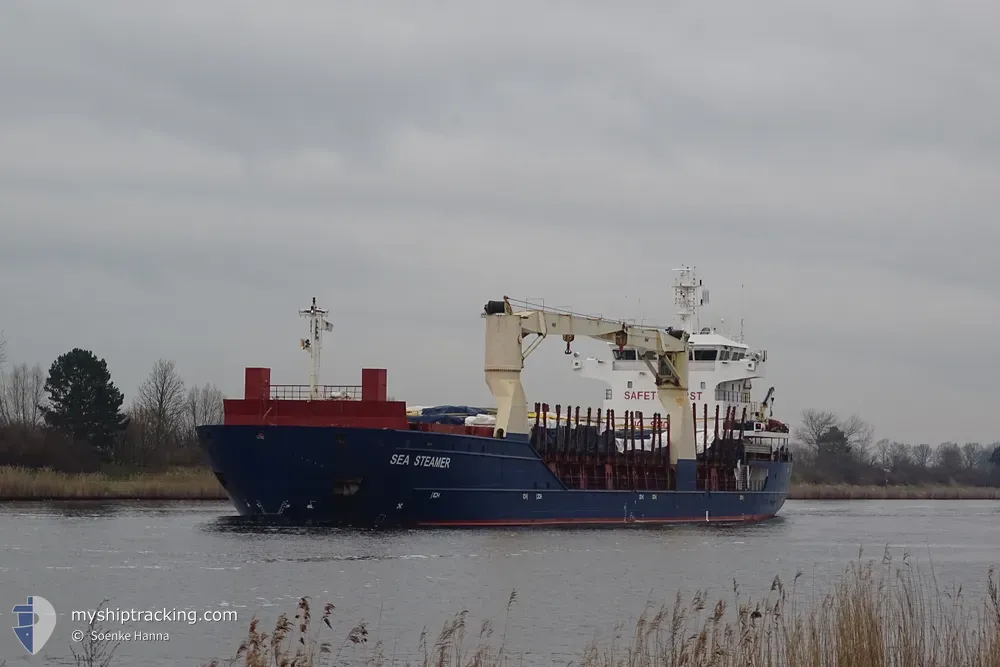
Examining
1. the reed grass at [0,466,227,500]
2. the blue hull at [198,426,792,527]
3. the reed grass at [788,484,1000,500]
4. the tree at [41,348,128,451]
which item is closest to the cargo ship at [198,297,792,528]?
the blue hull at [198,426,792,527]

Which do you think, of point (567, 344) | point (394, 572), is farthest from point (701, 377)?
point (394, 572)

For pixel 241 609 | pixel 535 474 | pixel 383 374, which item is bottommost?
pixel 241 609

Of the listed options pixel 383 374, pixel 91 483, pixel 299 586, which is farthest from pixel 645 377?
pixel 299 586

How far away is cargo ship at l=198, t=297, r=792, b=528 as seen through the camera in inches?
1272

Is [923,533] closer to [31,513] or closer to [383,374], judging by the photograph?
[383,374]

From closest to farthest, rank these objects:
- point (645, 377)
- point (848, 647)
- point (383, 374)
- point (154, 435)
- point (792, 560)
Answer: point (848, 647) < point (792, 560) < point (383, 374) < point (645, 377) < point (154, 435)

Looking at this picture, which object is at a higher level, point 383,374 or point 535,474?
point 383,374

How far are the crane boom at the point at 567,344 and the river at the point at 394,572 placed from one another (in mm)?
3572

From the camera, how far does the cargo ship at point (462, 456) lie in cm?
3231

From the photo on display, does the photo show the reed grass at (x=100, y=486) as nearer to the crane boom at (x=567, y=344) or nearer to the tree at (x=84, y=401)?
the tree at (x=84, y=401)

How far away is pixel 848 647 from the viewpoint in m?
12.2

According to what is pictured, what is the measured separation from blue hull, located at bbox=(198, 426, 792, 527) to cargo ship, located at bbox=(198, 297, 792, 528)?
3cm

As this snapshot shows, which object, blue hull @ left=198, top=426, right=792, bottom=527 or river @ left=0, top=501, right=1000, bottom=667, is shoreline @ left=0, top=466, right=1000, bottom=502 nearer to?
river @ left=0, top=501, right=1000, bottom=667

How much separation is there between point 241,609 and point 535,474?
58.1 ft
